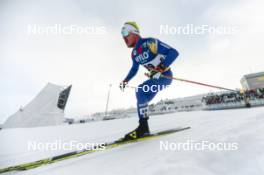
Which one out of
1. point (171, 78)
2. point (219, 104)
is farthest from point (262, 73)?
point (171, 78)

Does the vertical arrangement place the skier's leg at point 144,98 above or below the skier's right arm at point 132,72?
below

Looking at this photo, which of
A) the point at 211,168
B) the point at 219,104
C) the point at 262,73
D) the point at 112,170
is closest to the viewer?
the point at 211,168

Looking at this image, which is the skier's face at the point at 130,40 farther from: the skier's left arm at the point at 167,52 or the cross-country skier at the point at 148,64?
the skier's left arm at the point at 167,52

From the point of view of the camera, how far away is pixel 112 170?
110 cm

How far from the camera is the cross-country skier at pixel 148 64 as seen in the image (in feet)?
8.78

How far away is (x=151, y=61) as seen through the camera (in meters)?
2.91

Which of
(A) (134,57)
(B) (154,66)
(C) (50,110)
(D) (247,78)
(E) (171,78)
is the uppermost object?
(D) (247,78)

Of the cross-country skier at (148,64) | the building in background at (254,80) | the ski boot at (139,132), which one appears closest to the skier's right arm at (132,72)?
the cross-country skier at (148,64)

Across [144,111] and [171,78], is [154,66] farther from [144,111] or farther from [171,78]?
[144,111]

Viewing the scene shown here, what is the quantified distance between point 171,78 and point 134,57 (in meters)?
0.95

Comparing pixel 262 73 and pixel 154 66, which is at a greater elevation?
pixel 262 73

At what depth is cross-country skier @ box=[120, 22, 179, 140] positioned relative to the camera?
2677 mm

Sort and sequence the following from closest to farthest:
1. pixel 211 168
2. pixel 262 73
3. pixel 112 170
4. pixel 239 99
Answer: pixel 211 168, pixel 112 170, pixel 239 99, pixel 262 73

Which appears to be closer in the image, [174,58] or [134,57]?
[174,58]
